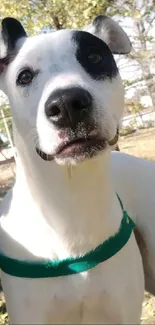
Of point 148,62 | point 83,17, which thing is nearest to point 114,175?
point 83,17

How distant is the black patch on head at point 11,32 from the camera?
279 cm

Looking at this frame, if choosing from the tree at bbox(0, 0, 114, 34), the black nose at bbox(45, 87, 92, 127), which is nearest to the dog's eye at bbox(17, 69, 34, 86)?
the black nose at bbox(45, 87, 92, 127)

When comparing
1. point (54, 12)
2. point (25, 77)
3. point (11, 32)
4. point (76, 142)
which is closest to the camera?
point (76, 142)

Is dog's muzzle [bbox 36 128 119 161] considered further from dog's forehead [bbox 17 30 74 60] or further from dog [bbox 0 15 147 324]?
dog's forehead [bbox 17 30 74 60]

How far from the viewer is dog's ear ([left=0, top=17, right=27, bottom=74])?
2764 millimetres

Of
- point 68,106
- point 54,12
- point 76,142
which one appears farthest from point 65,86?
point 54,12

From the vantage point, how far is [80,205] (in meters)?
2.74

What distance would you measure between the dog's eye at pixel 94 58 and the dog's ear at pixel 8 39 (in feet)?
1.27

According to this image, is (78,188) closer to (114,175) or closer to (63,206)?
(63,206)

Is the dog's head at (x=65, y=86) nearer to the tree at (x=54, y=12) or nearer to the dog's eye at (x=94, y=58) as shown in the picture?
the dog's eye at (x=94, y=58)

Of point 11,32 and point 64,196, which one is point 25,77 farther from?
point 64,196

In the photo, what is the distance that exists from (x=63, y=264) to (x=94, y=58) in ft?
3.19

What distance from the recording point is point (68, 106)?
220 centimetres

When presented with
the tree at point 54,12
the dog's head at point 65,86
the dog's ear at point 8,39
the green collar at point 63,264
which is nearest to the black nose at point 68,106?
the dog's head at point 65,86
